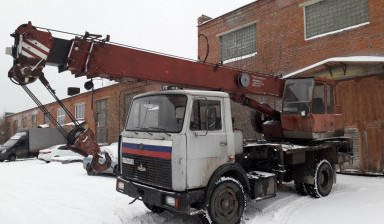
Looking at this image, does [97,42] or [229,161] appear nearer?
[97,42]

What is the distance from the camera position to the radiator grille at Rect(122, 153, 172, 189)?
4899 millimetres

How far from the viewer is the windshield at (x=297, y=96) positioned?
295 inches

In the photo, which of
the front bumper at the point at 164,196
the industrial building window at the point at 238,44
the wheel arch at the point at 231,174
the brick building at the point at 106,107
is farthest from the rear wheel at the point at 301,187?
the brick building at the point at 106,107

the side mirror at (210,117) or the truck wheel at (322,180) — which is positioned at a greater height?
the side mirror at (210,117)

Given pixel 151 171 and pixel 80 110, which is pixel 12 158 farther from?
pixel 151 171

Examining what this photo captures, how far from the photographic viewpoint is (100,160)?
587 cm

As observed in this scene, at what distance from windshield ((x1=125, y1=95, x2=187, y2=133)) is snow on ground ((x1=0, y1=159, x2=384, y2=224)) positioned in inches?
75.2

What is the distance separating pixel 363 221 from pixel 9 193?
9.20 metres

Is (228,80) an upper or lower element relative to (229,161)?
upper

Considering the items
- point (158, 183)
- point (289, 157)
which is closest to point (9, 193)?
point (158, 183)

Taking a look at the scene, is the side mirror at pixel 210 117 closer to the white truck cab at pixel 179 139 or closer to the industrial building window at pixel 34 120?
the white truck cab at pixel 179 139

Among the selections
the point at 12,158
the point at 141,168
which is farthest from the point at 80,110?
the point at 141,168

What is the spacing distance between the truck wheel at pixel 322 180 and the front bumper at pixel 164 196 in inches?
151

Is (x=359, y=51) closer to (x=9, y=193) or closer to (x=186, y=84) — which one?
(x=186, y=84)
